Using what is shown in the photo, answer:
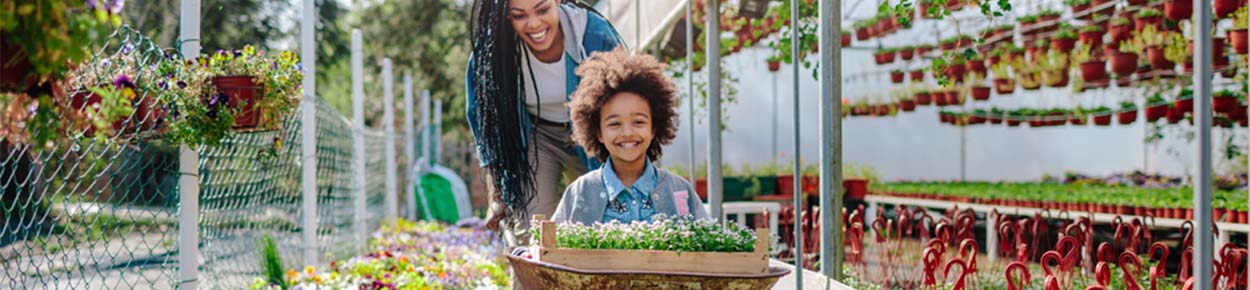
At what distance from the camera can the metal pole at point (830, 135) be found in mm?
3490

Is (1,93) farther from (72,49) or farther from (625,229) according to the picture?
(625,229)

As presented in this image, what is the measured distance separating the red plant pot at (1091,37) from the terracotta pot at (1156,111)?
3.29 feet

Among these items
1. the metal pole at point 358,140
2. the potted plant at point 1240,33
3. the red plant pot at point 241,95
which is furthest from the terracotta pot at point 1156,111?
the red plant pot at point 241,95

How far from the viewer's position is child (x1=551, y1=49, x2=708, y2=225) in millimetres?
3125

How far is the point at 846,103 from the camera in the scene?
12.6 m

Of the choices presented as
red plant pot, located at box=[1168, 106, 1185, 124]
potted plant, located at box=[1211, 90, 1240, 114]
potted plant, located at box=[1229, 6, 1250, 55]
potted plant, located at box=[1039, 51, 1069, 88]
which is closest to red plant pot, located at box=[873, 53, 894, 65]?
potted plant, located at box=[1039, 51, 1069, 88]

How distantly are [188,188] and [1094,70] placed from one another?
6782 mm

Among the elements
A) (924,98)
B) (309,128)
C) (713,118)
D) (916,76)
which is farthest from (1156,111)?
(309,128)

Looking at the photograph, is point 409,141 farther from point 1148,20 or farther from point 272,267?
point 1148,20

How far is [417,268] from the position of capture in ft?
20.2

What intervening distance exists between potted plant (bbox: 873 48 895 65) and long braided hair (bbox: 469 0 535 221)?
8190 mm

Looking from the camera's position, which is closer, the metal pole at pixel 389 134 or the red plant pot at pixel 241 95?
the red plant pot at pixel 241 95

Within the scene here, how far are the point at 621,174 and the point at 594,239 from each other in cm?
61

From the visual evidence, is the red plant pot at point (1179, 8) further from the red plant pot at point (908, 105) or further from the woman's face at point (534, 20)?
the red plant pot at point (908, 105)
